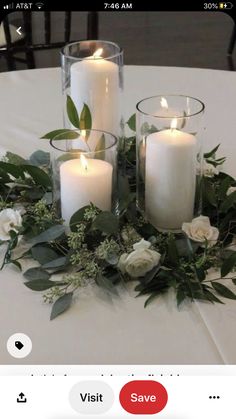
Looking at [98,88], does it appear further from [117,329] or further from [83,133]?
[117,329]

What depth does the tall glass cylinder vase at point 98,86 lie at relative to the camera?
0.95 m

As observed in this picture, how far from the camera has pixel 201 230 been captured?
76cm

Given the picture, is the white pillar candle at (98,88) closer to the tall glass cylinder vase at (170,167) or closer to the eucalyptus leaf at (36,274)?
the tall glass cylinder vase at (170,167)

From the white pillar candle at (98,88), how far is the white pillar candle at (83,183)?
19 centimetres

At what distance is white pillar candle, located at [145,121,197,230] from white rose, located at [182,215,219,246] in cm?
4


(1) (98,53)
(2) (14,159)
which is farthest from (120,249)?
(1) (98,53)

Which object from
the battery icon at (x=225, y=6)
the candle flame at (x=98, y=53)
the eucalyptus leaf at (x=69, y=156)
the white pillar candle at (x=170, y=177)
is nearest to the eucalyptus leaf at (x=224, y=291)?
the white pillar candle at (x=170, y=177)

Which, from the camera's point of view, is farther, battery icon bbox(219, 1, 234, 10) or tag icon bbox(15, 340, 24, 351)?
battery icon bbox(219, 1, 234, 10)

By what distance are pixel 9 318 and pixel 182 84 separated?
806 millimetres

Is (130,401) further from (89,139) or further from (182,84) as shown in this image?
(182,84)

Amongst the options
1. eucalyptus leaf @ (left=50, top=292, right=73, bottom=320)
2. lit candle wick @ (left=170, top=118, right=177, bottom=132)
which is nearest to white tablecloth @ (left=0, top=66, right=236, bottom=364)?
eucalyptus leaf @ (left=50, top=292, right=73, bottom=320)

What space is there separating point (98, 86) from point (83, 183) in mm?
239

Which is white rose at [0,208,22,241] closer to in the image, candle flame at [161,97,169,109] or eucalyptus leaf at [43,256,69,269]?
eucalyptus leaf at [43,256,69,269]

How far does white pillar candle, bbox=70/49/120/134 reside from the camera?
3.12ft
